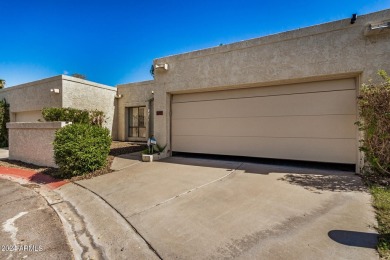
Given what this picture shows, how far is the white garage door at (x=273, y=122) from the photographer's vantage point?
612cm

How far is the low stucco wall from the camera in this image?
8.05 metres

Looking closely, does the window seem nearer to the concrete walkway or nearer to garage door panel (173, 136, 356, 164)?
garage door panel (173, 136, 356, 164)

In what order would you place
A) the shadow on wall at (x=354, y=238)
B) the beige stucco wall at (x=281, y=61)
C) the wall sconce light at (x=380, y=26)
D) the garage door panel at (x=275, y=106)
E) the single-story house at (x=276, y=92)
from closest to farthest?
the shadow on wall at (x=354, y=238), the wall sconce light at (x=380, y=26), the beige stucco wall at (x=281, y=61), the single-story house at (x=276, y=92), the garage door panel at (x=275, y=106)

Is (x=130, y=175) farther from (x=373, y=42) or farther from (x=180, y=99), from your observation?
(x=373, y=42)

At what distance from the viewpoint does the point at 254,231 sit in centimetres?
311

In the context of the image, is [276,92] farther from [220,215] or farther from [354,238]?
[354,238]

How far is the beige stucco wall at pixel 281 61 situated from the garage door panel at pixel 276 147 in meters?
1.23

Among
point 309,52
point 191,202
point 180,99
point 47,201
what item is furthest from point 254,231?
point 180,99

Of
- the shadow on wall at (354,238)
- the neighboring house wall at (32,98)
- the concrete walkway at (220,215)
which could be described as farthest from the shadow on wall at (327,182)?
the neighboring house wall at (32,98)

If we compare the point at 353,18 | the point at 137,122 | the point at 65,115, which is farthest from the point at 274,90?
the point at 137,122

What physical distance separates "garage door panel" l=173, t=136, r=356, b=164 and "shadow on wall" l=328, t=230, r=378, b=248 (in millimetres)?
3797

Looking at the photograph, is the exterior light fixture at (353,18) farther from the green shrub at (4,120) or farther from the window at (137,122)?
the green shrub at (4,120)

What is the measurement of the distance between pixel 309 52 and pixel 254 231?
213 inches

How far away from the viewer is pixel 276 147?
7039 millimetres
